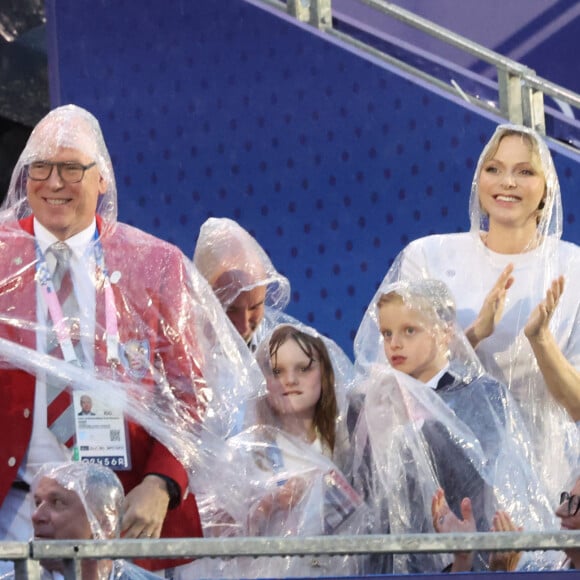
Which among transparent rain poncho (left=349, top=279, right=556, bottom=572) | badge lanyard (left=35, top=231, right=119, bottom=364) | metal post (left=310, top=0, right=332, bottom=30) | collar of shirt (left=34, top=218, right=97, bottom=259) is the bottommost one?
transparent rain poncho (left=349, top=279, right=556, bottom=572)

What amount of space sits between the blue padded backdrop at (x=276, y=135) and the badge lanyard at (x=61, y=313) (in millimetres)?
2207

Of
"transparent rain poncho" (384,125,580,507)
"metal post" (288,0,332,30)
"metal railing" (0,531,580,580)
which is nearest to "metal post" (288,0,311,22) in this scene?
"metal post" (288,0,332,30)

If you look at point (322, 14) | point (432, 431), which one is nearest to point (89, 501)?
point (432, 431)

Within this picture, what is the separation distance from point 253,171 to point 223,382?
2.48 metres

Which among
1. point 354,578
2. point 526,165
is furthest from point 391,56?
point 354,578

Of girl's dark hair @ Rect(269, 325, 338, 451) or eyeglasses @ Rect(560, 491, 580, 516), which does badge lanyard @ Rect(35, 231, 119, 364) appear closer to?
girl's dark hair @ Rect(269, 325, 338, 451)

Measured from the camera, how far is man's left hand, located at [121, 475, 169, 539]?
10.9ft

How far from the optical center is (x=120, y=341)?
11.7 feet

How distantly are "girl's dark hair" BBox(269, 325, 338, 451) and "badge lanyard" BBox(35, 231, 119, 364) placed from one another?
529mm

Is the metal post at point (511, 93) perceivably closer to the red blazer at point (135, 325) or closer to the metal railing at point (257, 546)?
the red blazer at point (135, 325)

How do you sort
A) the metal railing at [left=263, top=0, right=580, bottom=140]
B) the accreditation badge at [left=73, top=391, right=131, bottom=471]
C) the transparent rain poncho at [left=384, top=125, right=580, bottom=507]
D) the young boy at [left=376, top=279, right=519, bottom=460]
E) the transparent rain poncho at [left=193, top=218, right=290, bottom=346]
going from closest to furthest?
1. the accreditation badge at [left=73, top=391, right=131, bottom=471]
2. the young boy at [left=376, top=279, right=519, bottom=460]
3. the transparent rain poncho at [left=384, top=125, right=580, bottom=507]
4. the transparent rain poncho at [left=193, top=218, right=290, bottom=346]
5. the metal railing at [left=263, top=0, right=580, bottom=140]

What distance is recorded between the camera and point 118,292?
362 cm

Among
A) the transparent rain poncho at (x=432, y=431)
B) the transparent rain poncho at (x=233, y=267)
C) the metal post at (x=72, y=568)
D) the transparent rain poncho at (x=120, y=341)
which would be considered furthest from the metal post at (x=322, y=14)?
the metal post at (x=72, y=568)

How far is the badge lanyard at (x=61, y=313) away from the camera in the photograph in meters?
3.53
